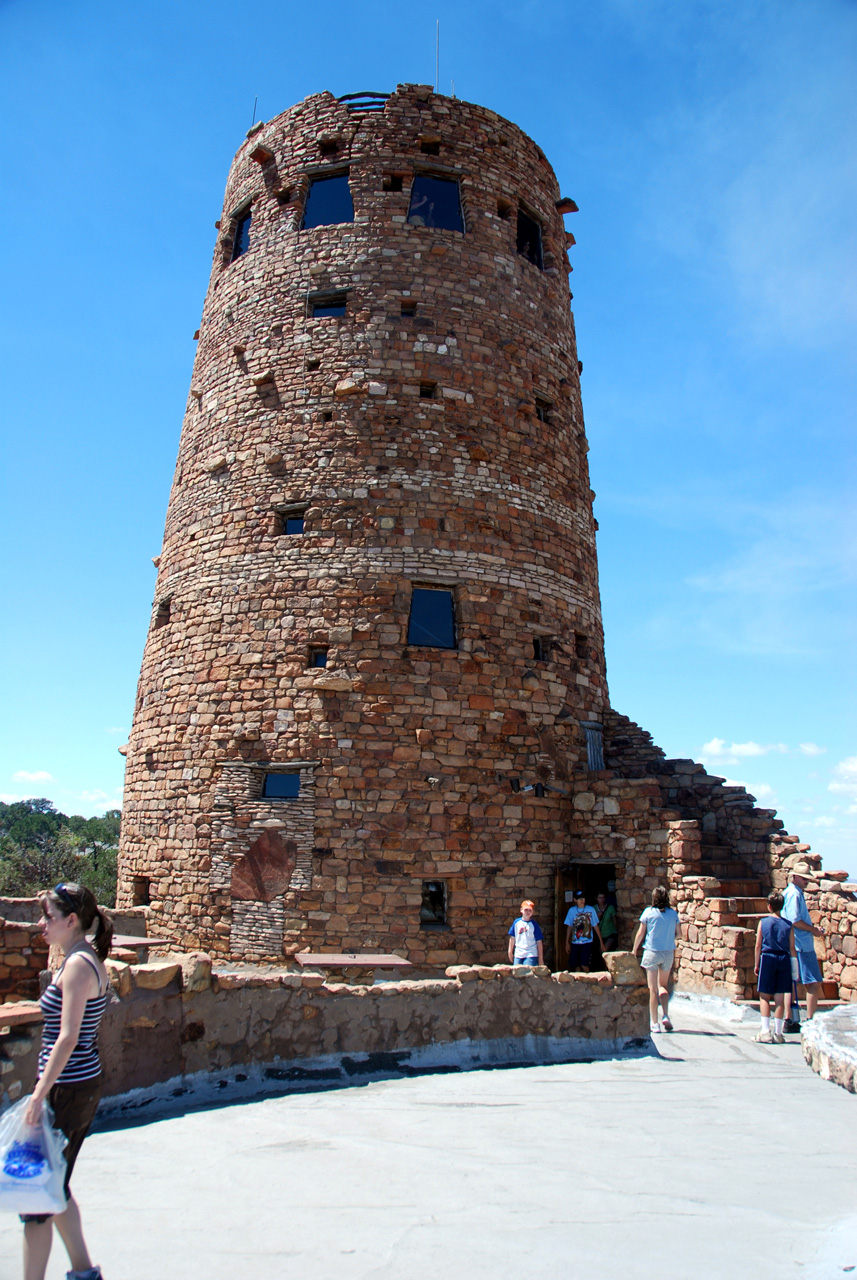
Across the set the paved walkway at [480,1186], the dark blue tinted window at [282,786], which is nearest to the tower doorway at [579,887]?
the dark blue tinted window at [282,786]

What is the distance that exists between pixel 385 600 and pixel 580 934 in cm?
580

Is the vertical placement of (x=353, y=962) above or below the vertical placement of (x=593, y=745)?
below

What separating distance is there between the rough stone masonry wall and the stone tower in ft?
0.16

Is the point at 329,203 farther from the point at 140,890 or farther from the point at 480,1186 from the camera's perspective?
the point at 480,1186

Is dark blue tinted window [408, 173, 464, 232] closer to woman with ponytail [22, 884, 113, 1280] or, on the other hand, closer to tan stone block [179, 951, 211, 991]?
tan stone block [179, 951, 211, 991]

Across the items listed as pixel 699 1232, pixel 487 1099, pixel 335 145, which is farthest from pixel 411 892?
pixel 335 145

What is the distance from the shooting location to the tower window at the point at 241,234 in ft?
53.2

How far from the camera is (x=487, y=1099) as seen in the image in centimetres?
593

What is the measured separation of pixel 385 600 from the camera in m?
12.6

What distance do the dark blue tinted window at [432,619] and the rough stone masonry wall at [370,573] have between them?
20 cm

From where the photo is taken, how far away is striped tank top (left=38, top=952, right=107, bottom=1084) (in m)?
3.45

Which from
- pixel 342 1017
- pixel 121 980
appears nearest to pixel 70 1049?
pixel 121 980

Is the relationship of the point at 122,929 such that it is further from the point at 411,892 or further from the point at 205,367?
the point at 205,367

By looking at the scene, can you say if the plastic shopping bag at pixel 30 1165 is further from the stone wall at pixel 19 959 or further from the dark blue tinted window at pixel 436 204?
the dark blue tinted window at pixel 436 204
